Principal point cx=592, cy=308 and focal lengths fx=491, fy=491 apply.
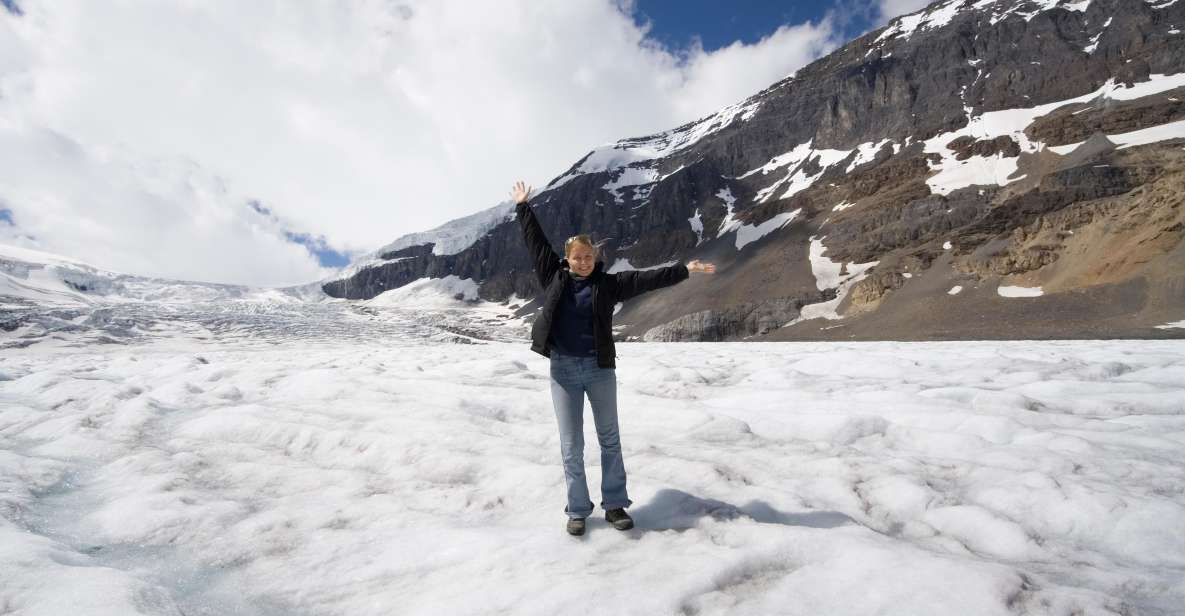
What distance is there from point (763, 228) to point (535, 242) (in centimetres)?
8385

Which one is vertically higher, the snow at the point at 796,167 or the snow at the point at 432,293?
the snow at the point at 796,167

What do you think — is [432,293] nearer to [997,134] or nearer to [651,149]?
[651,149]

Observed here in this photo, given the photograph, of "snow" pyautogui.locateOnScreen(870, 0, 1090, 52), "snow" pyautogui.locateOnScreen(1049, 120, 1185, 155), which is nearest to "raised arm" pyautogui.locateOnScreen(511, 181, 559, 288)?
"snow" pyautogui.locateOnScreen(1049, 120, 1185, 155)

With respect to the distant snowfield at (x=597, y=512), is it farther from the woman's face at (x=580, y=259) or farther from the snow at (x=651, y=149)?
the snow at (x=651, y=149)

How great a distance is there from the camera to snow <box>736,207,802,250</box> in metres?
79.1

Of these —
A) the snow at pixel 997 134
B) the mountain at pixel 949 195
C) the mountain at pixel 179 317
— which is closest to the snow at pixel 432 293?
the mountain at pixel 179 317

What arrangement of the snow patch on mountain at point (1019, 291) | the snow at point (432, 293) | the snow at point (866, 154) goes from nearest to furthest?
the snow patch on mountain at point (1019, 291) < the snow at point (866, 154) < the snow at point (432, 293)

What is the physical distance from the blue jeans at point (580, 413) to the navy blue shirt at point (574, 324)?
0.08 metres

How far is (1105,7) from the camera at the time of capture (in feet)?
263

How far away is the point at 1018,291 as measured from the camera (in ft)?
136

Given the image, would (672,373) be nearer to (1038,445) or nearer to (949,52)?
(1038,445)

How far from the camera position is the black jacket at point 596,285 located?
407 centimetres

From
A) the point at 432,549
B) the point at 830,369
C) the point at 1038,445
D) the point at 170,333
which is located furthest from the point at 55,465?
the point at 170,333

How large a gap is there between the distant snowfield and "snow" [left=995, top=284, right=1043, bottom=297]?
40928 mm
